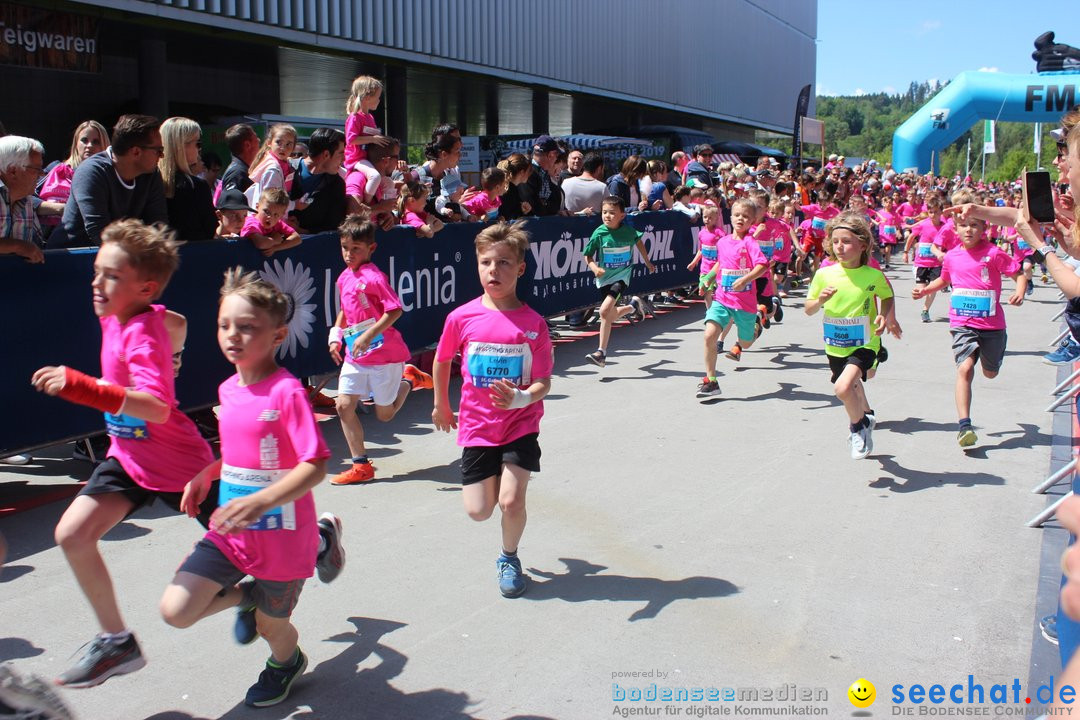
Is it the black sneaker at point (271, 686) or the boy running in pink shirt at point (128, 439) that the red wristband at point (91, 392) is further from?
the black sneaker at point (271, 686)

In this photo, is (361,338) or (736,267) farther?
(736,267)

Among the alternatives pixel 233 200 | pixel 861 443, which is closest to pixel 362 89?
pixel 233 200

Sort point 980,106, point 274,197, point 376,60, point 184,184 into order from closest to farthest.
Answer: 1. point 184,184
2. point 274,197
3. point 376,60
4. point 980,106

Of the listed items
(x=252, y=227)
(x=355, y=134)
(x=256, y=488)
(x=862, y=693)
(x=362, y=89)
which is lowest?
(x=862, y=693)

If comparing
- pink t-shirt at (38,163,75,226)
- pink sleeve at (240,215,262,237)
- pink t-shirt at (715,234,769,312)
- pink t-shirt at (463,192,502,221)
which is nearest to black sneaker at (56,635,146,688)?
pink sleeve at (240,215,262,237)

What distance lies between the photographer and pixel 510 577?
4594mm

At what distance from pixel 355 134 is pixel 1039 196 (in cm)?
574

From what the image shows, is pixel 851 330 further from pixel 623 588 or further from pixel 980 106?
pixel 980 106

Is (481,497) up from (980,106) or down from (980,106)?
down

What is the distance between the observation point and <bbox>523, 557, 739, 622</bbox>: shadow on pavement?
4578 millimetres

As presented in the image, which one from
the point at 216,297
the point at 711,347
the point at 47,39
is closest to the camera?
the point at 216,297

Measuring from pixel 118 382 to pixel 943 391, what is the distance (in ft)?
25.3

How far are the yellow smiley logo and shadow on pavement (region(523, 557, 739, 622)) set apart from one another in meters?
0.93

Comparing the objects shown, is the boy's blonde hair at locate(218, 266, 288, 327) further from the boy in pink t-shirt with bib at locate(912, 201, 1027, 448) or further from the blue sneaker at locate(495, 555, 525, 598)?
the boy in pink t-shirt with bib at locate(912, 201, 1027, 448)
